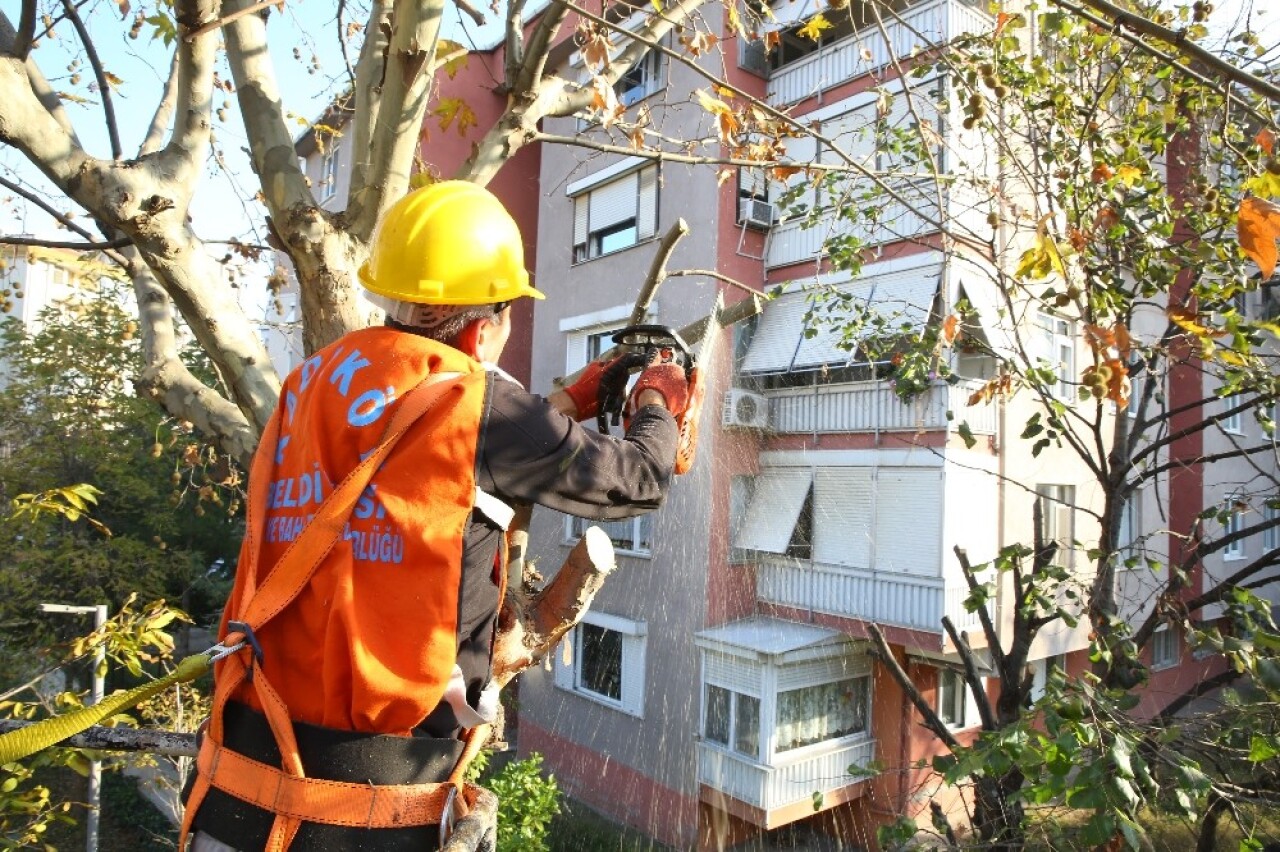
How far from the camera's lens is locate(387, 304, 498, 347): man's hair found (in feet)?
5.96

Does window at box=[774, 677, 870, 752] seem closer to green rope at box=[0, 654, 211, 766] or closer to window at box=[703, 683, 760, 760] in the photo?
window at box=[703, 683, 760, 760]

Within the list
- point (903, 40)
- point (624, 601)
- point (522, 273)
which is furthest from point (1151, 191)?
point (624, 601)

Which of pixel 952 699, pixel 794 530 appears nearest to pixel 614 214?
pixel 794 530

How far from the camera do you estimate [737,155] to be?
457 centimetres

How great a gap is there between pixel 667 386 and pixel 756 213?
36.3 ft

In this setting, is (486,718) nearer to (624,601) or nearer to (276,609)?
(276,609)

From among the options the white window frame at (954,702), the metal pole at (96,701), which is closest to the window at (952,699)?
the white window frame at (954,702)

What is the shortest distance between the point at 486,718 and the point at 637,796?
11901 mm

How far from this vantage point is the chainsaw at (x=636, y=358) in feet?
7.68

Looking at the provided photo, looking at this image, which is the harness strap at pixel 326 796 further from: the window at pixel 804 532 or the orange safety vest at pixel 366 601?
the window at pixel 804 532

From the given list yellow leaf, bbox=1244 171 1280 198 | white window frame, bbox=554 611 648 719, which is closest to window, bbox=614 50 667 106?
white window frame, bbox=554 611 648 719

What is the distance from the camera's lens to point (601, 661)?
1398 cm

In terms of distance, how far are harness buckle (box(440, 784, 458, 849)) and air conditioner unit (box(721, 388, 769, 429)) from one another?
10.2 meters

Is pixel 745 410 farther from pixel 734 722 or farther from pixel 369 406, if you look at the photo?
pixel 369 406
